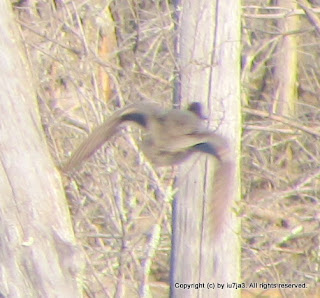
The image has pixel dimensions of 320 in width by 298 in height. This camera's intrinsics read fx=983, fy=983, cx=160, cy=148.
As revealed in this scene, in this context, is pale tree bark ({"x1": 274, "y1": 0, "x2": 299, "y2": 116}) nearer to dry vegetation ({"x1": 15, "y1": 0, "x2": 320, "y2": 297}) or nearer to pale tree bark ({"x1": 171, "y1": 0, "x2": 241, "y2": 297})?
dry vegetation ({"x1": 15, "y1": 0, "x2": 320, "y2": 297})

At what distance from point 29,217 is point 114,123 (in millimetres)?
683

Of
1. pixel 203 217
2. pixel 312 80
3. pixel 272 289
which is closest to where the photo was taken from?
pixel 203 217

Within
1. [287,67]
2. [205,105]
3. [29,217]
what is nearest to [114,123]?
[29,217]

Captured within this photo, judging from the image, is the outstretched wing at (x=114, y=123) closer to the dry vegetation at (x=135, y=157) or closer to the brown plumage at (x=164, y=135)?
the brown plumage at (x=164, y=135)

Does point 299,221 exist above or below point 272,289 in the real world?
above

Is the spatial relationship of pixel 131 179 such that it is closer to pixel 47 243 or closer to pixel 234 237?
pixel 234 237

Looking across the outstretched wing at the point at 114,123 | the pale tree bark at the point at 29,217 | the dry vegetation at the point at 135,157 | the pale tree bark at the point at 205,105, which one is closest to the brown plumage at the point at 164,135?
the outstretched wing at the point at 114,123

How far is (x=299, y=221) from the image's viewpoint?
914 centimetres

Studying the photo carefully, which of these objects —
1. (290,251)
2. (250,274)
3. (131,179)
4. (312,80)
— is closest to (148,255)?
(131,179)

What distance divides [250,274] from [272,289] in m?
0.41

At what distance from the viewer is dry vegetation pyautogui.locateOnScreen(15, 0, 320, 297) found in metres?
7.89

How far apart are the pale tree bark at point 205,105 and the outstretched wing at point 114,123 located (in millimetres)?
1344

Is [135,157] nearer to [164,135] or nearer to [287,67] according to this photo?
[164,135]

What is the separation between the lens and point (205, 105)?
21.6 ft
